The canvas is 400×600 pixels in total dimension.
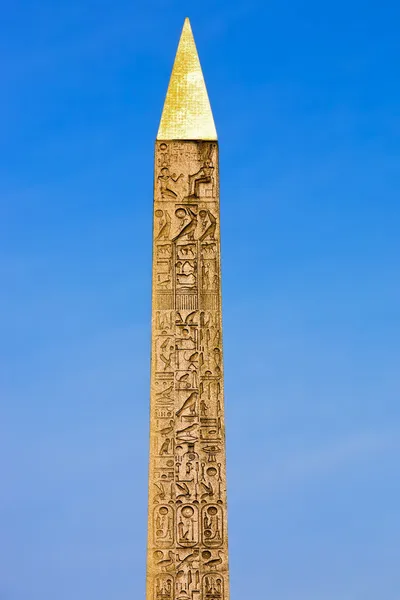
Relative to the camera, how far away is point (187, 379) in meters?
11.9

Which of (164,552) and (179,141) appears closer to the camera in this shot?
(164,552)

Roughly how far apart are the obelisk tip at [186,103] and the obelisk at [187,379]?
16 mm

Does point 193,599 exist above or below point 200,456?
below

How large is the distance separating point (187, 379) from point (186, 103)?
2.79 m

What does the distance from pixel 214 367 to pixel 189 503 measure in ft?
4.07

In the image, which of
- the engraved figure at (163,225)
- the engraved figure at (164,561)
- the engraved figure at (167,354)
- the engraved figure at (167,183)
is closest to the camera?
the engraved figure at (164,561)

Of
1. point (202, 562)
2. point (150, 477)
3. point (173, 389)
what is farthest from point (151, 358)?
point (202, 562)

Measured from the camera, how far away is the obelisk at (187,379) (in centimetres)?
1163

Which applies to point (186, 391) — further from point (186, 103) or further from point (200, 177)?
point (186, 103)

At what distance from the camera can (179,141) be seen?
41.2 ft

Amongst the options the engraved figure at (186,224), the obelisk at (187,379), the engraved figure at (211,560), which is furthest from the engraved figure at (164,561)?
the engraved figure at (186,224)

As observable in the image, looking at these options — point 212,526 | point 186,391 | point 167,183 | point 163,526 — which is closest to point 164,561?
point 163,526

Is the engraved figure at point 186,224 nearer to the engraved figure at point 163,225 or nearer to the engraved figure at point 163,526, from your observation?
the engraved figure at point 163,225

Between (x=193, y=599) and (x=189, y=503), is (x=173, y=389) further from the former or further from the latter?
(x=193, y=599)
